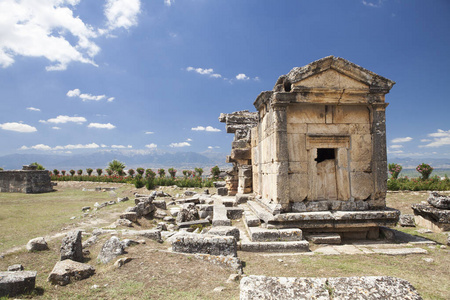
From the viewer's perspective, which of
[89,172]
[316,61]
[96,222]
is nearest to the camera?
[316,61]

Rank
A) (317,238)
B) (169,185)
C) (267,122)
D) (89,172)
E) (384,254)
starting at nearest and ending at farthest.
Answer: (384,254)
(317,238)
(267,122)
(169,185)
(89,172)

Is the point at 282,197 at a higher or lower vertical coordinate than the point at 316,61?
lower

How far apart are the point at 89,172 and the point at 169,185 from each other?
50.1 feet

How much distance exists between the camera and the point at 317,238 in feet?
21.9

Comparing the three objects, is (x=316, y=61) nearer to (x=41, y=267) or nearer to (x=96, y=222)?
(x=41, y=267)

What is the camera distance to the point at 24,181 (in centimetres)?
2066

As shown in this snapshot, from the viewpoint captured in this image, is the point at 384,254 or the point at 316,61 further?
the point at 316,61

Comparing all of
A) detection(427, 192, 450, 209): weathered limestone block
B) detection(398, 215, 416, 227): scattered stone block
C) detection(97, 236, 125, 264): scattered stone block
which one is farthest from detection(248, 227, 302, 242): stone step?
detection(427, 192, 450, 209): weathered limestone block

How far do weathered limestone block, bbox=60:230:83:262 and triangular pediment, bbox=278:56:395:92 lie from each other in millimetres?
6535

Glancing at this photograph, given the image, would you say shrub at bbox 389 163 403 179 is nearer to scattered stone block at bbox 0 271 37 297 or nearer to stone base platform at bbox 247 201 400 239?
stone base platform at bbox 247 201 400 239

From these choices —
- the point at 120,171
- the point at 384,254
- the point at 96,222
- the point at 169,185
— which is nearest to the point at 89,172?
the point at 120,171

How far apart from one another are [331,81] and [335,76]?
0.19 m

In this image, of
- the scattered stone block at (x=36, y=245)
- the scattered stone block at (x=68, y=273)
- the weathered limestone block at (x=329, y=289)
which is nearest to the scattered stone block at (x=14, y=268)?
the scattered stone block at (x=68, y=273)

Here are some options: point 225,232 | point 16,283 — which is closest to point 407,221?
point 225,232
